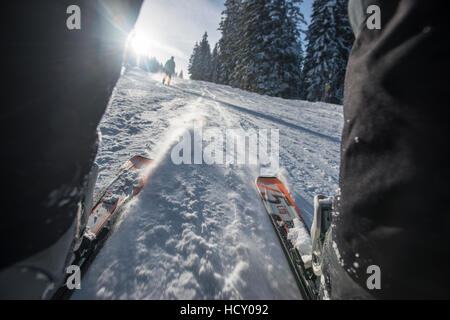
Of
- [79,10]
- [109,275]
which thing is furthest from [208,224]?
[79,10]

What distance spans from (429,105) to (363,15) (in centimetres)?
42

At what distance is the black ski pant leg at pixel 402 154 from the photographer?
0.49m

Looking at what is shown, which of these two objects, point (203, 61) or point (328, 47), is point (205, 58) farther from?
point (328, 47)

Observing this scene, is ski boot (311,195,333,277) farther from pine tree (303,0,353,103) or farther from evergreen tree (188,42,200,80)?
evergreen tree (188,42,200,80)

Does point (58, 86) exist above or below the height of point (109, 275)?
above

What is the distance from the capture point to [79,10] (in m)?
0.54

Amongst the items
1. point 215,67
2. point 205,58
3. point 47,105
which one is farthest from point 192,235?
point 205,58

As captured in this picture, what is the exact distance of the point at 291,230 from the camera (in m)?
1.73

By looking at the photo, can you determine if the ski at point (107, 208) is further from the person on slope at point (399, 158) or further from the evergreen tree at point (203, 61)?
the evergreen tree at point (203, 61)

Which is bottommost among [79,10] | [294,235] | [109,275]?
[294,235]

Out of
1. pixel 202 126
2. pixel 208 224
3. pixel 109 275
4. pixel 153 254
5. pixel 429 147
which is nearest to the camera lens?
pixel 429 147

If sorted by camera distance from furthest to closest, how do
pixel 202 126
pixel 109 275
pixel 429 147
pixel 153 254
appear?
pixel 202 126
pixel 153 254
pixel 109 275
pixel 429 147

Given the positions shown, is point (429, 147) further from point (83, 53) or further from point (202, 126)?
point (202, 126)

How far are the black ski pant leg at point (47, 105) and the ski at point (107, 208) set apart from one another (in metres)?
0.60
